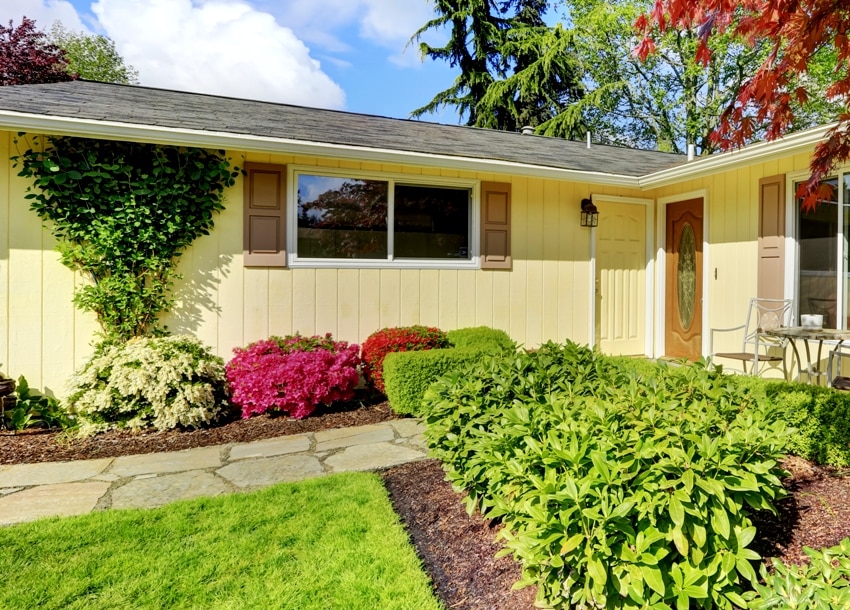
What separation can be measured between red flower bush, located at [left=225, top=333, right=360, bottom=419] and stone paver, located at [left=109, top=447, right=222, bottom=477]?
728 millimetres

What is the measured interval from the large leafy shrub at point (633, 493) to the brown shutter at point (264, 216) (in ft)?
11.1

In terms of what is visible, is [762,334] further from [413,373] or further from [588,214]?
[413,373]

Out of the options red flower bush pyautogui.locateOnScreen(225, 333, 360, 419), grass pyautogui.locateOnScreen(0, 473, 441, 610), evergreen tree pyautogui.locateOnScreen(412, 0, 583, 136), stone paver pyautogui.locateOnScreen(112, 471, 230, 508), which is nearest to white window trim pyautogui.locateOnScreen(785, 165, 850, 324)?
red flower bush pyautogui.locateOnScreen(225, 333, 360, 419)

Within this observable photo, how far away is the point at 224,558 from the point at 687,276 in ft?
20.6

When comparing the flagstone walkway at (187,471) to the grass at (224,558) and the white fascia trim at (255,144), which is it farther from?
the white fascia trim at (255,144)

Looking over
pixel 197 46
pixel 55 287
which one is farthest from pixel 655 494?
pixel 197 46

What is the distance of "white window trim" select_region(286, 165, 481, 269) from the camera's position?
491cm

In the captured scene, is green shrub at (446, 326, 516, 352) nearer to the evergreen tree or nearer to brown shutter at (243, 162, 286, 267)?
brown shutter at (243, 162, 286, 267)

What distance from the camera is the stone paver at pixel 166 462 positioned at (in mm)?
3137

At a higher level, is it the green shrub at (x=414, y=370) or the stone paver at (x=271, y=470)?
the green shrub at (x=414, y=370)

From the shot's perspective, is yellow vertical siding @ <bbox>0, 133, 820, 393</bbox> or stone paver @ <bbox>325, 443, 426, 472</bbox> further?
yellow vertical siding @ <bbox>0, 133, 820, 393</bbox>

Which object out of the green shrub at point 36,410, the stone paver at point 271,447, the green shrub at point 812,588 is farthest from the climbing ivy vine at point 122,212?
the green shrub at point 812,588

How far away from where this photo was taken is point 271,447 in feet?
11.8

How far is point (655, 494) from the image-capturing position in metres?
1.54
